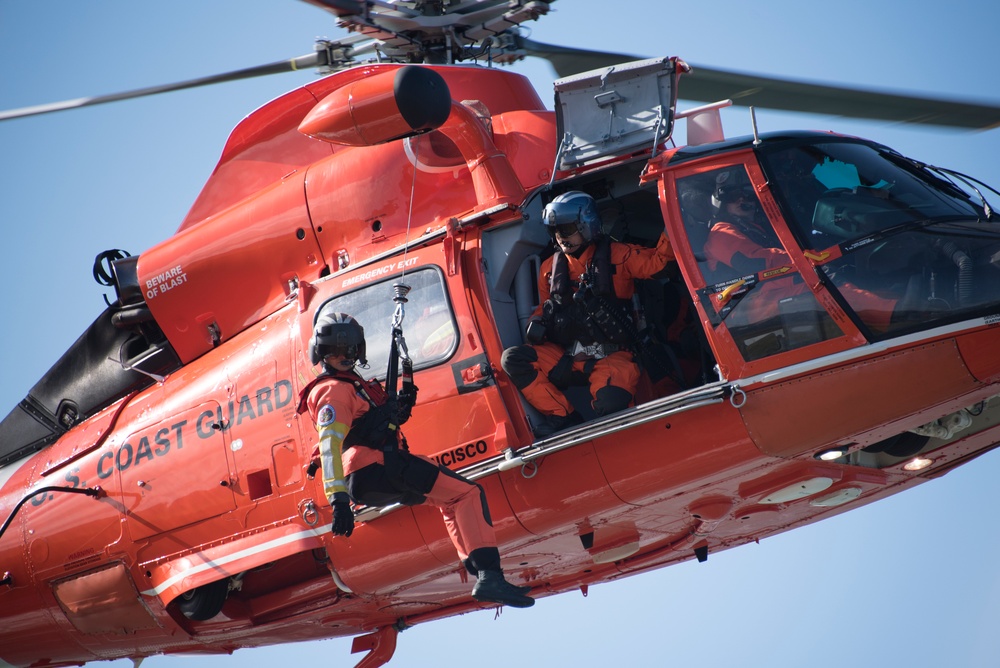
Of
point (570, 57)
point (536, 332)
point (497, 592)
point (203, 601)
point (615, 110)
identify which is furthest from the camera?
point (570, 57)

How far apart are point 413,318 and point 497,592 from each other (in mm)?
1961

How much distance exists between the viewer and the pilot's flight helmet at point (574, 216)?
23.4 feet

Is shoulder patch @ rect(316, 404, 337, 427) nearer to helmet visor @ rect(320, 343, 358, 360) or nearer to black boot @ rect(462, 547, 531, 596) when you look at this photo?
helmet visor @ rect(320, 343, 358, 360)

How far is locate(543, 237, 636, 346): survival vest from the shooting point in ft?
23.3

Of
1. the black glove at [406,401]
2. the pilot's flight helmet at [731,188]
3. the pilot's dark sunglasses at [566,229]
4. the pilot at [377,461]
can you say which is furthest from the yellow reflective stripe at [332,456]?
the pilot's flight helmet at [731,188]

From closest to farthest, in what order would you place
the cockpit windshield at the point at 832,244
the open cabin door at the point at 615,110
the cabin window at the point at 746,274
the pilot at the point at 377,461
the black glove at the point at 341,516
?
the cockpit windshield at the point at 832,244, the cabin window at the point at 746,274, the black glove at the point at 341,516, the pilot at the point at 377,461, the open cabin door at the point at 615,110

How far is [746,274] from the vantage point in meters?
6.55

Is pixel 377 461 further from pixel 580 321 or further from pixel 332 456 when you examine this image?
pixel 580 321

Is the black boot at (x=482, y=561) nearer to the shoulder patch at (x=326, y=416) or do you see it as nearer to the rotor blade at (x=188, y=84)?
the shoulder patch at (x=326, y=416)

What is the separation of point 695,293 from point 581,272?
2.89 ft

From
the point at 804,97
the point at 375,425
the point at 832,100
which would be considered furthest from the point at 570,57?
the point at 375,425

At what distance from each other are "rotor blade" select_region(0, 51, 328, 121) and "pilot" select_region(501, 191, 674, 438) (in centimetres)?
324

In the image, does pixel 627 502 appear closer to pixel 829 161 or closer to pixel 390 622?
pixel 829 161

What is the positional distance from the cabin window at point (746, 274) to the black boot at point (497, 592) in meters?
1.88
